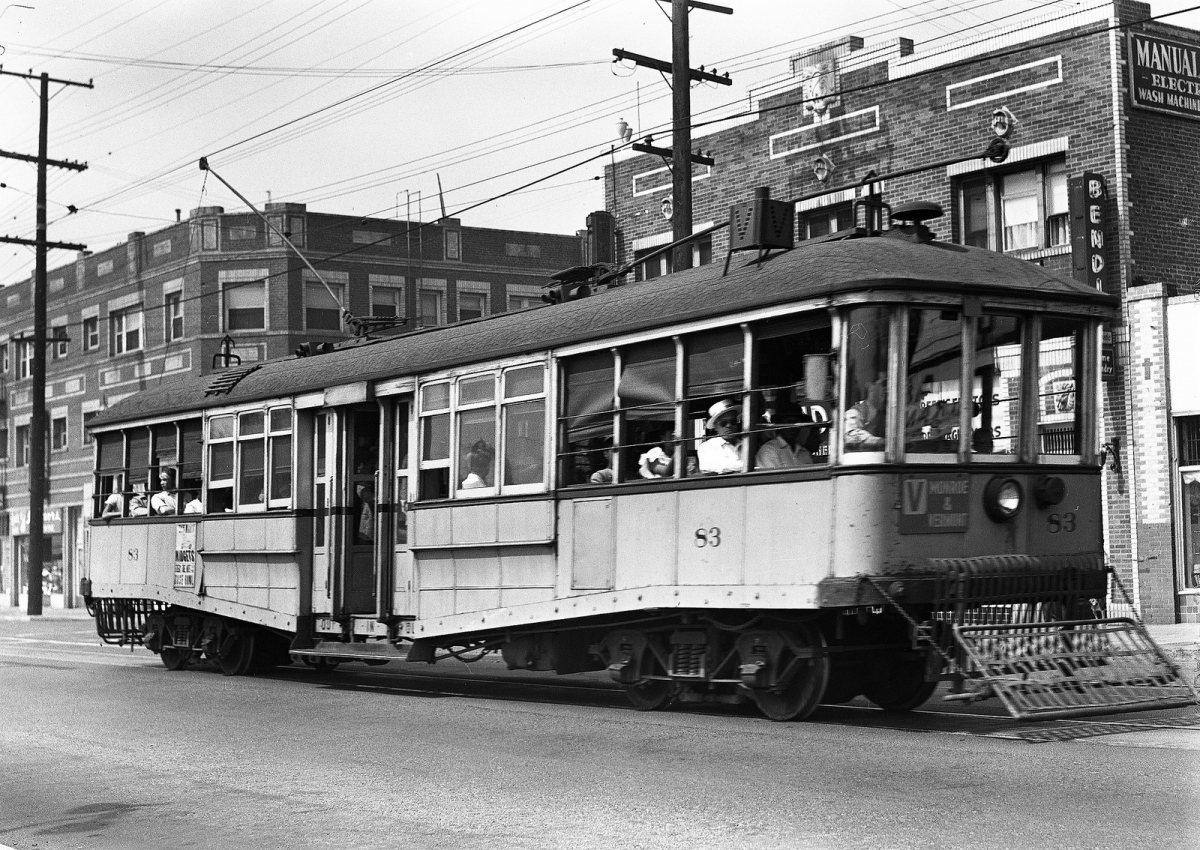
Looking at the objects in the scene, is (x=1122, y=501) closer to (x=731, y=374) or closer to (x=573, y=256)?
(x=731, y=374)

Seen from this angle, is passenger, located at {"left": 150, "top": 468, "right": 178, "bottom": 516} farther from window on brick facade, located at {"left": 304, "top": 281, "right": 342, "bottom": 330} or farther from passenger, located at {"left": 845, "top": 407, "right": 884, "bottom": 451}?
window on brick facade, located at {"left": 304, "top": 281, "right": 342, "bottom": 330}

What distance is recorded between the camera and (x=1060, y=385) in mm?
11719

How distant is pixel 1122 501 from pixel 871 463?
1194 cm

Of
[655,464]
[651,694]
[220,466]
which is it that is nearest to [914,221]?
[655,464]

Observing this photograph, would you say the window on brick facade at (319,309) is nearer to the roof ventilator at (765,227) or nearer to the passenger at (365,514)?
the passenger at (365,514)

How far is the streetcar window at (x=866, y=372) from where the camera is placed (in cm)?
1080

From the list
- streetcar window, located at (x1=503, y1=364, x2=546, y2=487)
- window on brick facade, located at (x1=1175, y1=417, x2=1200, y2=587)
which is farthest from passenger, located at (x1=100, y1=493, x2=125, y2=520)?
window on brick facade, located at (x1=1175, y1=417, x2=1200, y2=587)

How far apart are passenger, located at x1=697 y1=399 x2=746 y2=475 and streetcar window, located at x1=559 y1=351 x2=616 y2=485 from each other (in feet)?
3.92

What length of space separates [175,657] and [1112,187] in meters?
13.8

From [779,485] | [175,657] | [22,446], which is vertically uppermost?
[22,446]

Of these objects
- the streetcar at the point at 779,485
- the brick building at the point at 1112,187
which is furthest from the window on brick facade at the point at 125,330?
the streetcar at the point at 779,485

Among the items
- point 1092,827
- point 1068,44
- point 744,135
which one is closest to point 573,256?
point 744,135

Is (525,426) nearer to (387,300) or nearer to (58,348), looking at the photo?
(387,300)

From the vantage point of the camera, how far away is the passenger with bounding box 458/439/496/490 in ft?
46.4
